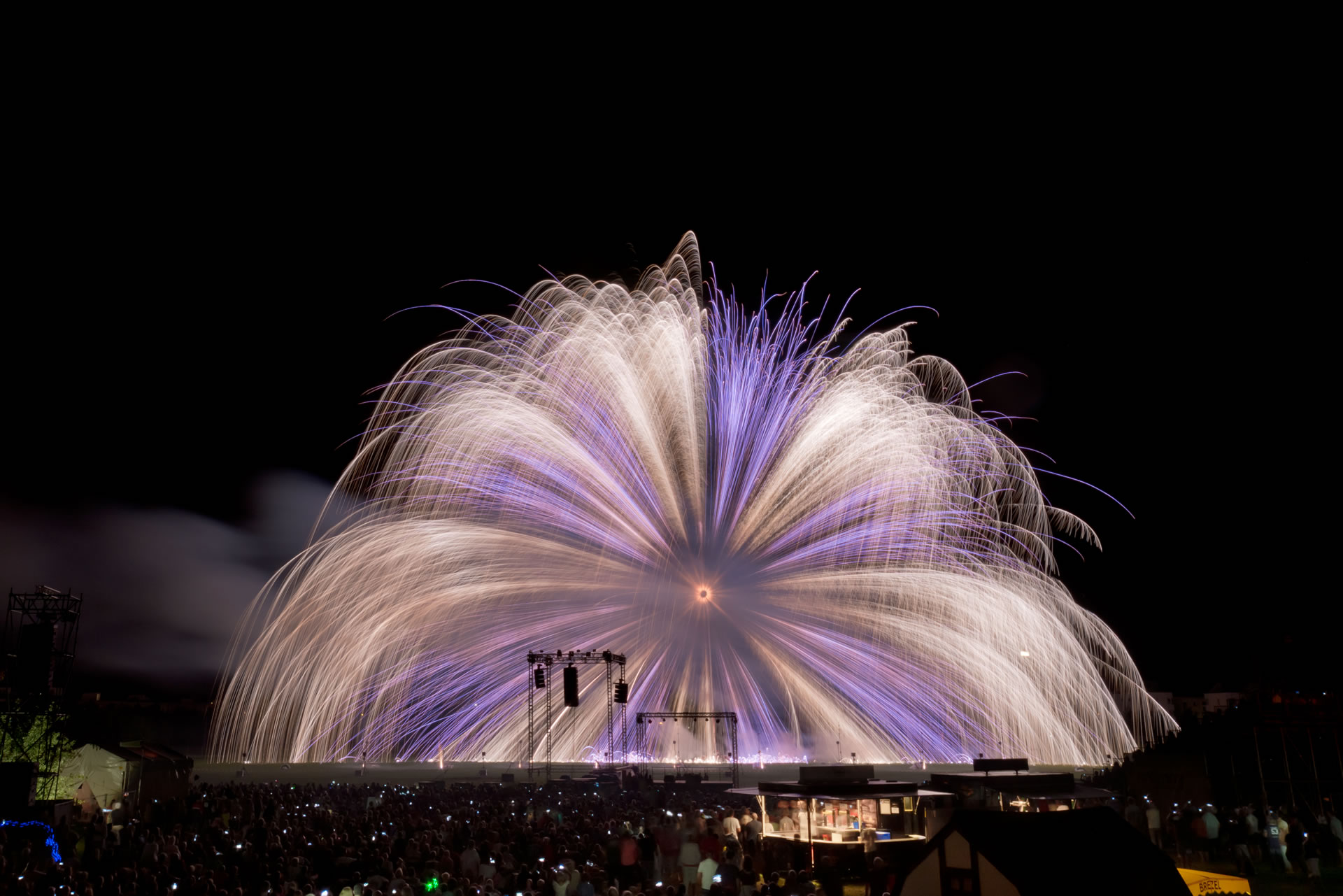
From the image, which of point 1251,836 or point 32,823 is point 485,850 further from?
point 1251,836

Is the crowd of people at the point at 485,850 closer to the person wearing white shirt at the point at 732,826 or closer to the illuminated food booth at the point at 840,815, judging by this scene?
the person wearing white shirt at the point at 732,826

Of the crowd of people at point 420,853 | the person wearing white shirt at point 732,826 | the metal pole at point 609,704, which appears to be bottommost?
the crowd of people at point 420,853

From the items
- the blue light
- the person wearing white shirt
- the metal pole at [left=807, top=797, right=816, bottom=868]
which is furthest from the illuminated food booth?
the blue light

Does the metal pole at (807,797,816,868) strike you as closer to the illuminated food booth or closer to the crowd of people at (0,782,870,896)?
the illuminated food booth

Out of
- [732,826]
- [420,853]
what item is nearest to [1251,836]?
[732,826]

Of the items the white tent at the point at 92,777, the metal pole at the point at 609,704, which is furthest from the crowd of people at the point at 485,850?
the metal pole at the point at 609,704

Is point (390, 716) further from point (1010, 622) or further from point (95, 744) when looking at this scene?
point (1010, 622)

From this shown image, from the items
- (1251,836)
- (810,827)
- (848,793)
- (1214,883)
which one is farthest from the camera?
(848,793)
